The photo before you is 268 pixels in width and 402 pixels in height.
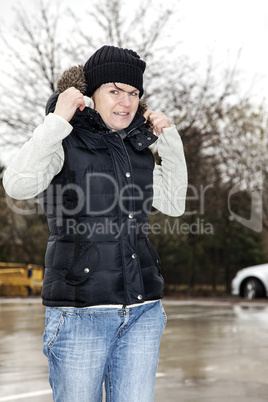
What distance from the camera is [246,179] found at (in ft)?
78.7

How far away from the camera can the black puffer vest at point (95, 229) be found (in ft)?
8.94

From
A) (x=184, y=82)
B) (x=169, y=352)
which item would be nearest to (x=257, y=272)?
(x=184, y=82)

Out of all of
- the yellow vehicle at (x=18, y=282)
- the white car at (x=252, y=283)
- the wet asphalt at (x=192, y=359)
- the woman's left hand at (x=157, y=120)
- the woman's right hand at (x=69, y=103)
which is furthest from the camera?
the yellow vehicle at (x=18, y=282)

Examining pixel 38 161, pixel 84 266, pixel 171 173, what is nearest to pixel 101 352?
pixel 84 266

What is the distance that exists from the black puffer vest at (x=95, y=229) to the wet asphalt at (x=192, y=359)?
3407 mm

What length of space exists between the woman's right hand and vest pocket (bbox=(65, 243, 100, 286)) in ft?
1.86

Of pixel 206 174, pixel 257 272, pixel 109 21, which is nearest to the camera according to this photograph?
pixel 257 272

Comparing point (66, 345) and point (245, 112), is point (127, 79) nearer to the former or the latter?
A: point (66, 345)

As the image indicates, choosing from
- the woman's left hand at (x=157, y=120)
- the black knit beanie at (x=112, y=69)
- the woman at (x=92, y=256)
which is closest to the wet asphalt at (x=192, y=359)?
the woman at (x=92, y=256)

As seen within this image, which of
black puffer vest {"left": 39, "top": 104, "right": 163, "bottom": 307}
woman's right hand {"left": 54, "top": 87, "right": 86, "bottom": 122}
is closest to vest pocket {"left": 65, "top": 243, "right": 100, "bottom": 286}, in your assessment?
black puffer vest {"left": 39, "top": 104, "right": 163, "bottom": 307}

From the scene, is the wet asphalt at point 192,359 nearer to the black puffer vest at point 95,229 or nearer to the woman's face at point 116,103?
the black puffer vest at point 95,229

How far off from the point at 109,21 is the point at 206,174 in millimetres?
6504

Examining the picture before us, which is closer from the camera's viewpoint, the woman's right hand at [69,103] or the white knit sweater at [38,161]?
the white knit sweater at [38,161]

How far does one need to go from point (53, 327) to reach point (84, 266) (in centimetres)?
30
